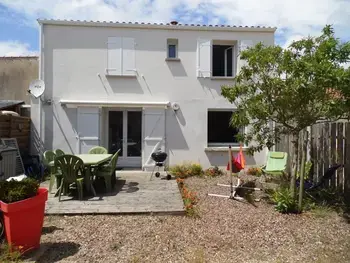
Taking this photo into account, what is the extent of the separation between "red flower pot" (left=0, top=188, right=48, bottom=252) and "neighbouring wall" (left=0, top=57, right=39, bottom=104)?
1116 centimetres

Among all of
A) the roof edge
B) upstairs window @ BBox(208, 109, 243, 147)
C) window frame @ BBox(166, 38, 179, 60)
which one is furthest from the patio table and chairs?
the roof edge

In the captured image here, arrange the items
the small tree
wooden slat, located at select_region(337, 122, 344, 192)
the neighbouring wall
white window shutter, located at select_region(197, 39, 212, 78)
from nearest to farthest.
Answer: the small tree → wooden slat, located at select_region(337, 122, 344, 192) → white window shutter, located at select_region(197, 39, 212, 78) → the neighbouring wall

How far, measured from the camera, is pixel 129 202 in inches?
251

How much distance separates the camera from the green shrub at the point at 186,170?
32.5ft

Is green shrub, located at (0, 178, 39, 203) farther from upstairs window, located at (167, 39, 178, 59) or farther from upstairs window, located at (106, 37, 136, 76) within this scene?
upstairs window, located at (167, 39, 178, 59)

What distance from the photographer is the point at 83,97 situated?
10.6 metres

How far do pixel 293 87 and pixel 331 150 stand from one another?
267cm

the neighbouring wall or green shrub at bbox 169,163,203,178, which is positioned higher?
the neighbouring wall

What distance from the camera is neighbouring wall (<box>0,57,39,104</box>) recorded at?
536 inches

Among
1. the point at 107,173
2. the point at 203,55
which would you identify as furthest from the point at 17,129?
the point at 203,55

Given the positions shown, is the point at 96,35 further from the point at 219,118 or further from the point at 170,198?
the point at 170,198

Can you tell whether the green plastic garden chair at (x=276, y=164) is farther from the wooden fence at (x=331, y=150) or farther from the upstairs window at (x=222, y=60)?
the upstairs window at (x=222, y=60)

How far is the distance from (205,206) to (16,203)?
3774 mm

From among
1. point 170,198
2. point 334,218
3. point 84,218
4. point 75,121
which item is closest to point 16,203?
point 84,218
